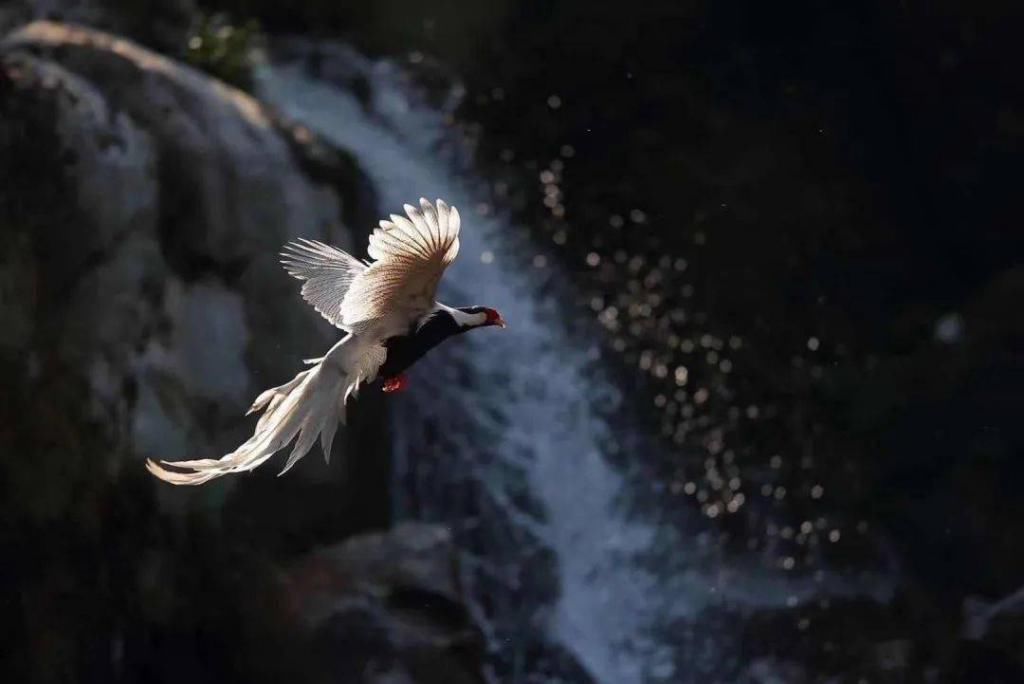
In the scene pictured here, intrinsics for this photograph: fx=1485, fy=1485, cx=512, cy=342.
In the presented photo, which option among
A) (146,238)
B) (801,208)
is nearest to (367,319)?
(146,238)

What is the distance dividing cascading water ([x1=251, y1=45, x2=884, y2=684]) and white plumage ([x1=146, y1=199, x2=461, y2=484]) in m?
4.56

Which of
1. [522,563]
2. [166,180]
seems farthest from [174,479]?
[522,563]

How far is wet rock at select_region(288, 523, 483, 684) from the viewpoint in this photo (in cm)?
684

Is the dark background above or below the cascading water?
above

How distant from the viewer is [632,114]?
1106 centimetres

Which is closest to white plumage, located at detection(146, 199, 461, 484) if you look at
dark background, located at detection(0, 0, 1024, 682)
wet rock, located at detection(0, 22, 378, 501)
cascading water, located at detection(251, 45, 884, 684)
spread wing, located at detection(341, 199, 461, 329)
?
spread wing, located at detection(341, 199, 461, 329)

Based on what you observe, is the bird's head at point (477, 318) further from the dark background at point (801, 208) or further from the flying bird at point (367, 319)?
the dark background at point (801, 208)

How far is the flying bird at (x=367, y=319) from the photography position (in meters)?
3.55

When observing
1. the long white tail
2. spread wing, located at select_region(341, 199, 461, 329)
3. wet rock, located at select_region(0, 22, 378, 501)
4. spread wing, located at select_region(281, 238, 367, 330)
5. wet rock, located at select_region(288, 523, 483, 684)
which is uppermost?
wet rock, located at select_region(0, 22, 378, 501)

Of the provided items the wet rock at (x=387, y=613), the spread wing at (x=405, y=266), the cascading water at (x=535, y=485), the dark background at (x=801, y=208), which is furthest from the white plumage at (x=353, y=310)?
the dark background at (x=801, y=208)

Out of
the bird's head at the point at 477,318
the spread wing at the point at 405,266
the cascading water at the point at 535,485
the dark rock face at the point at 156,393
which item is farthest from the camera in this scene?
the cascading water at the point at 535,485

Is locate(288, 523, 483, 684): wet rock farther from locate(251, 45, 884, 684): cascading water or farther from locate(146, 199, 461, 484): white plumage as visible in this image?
locate(146, 199, 461, 484): white plumage

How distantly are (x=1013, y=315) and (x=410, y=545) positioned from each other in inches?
191

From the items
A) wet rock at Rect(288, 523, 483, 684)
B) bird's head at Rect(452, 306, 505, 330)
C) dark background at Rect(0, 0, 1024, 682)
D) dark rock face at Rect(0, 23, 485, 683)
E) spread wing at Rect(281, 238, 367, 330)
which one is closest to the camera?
bird's head at Rect(452, 306, 505, 330)
